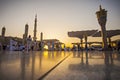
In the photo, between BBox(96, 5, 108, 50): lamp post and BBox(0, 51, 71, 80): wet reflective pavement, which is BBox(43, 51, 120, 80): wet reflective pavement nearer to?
BBox(0, 51, 71, 80): wet reflective pavement

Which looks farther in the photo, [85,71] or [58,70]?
[58,70]

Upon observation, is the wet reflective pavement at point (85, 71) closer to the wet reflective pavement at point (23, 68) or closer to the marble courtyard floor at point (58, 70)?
the marble courtyard floor at point (58, 70)

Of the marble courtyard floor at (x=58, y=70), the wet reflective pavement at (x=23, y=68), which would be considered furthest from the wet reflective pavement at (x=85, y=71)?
the wet reflective pavement at (x=23, y=68)

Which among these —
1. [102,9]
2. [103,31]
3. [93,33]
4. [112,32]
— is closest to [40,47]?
[103,31]

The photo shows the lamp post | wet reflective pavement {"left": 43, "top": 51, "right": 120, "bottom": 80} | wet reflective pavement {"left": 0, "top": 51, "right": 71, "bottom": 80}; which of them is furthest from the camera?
the lamp post

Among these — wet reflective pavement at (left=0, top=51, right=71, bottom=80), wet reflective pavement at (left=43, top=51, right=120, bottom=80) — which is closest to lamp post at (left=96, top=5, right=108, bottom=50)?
wet reflective pavement at (left=43, top=51, right=120, bottom=80)

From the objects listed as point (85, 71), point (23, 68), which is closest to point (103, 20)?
point (85, 71)

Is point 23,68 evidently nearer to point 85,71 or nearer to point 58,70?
point 58,70

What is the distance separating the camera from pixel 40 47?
1733 centimetres

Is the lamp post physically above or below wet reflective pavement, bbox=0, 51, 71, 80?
above

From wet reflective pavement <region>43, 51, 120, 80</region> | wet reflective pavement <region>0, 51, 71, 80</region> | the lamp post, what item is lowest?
wet reflective pavement <region>43, 51, 120, 80</region>

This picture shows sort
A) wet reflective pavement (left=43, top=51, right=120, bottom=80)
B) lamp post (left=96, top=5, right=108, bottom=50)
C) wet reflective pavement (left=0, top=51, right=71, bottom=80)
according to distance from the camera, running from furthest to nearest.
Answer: lamp post (left=96, top=5, right=108, bottom=50), wet reflective pavement (left=43, top=51, right=120, bottom=80), wet reflective pavement (left=0, top=51, right=71, bottom=80)

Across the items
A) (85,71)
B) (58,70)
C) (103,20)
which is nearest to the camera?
(85,71)

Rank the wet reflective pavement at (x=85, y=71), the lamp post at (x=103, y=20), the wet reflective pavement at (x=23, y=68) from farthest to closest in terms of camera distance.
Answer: the lamp post at (x=103, y=20) < the wet reflective pavement at (x=85, y=71) < the wet reflective pavement at (x=23, y=68)
